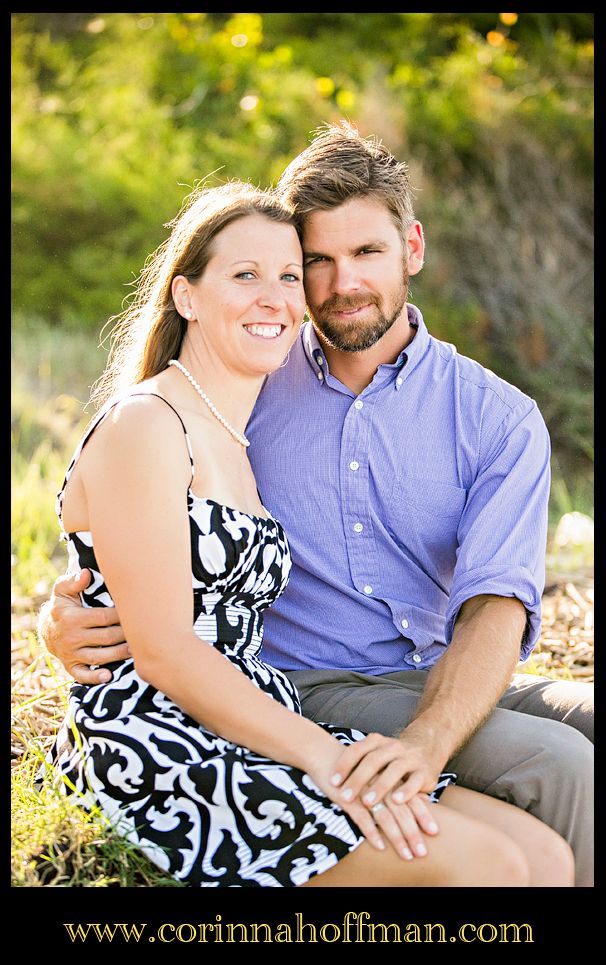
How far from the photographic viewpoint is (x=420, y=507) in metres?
2.96

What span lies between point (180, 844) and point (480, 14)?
10.1m

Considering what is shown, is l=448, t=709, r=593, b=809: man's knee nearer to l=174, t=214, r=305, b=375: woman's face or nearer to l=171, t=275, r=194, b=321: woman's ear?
l=174, t=214, r=305, b=375: woman's face

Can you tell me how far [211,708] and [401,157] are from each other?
748 centimetres

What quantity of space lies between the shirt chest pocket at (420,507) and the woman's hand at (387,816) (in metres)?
0.88

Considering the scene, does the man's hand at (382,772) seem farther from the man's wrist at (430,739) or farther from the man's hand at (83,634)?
the man's hand at (83,634)

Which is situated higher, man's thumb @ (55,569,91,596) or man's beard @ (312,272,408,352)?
man's beard @ (312,272,408,352)

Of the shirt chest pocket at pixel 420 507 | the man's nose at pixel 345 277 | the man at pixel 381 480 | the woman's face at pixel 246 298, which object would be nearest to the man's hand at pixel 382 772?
the man at pixel 381 480

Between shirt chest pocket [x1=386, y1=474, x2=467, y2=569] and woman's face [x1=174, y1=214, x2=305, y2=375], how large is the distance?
54cm

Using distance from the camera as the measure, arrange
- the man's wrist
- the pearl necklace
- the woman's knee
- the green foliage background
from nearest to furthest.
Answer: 1. the woman's knee
2. the man's wrist
3. the pearl necklace
4. the green foliage background

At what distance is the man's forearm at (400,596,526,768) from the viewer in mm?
2434

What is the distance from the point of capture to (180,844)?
2.20 meters

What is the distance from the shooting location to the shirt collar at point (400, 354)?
3051mm

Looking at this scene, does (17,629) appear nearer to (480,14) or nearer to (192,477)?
(192,477)

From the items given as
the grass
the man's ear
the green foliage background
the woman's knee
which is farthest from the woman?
the green foliage background
